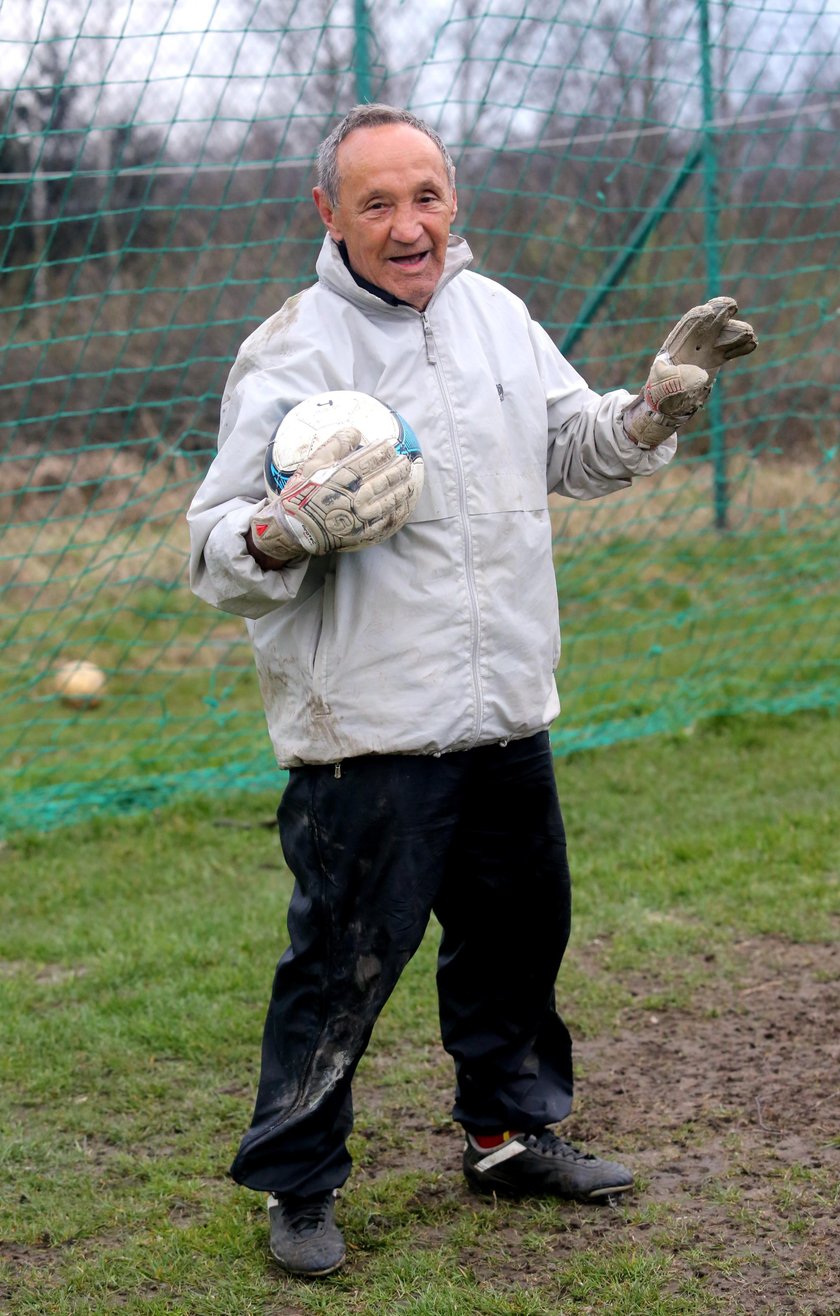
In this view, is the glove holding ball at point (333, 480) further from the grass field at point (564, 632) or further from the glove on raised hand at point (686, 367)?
the grass field at point (564, 632)

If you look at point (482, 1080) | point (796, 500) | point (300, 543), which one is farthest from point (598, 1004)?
point (796, 500)

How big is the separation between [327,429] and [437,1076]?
69.4 inches

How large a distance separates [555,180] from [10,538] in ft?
9.66

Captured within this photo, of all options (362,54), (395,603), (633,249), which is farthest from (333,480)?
(633,249)

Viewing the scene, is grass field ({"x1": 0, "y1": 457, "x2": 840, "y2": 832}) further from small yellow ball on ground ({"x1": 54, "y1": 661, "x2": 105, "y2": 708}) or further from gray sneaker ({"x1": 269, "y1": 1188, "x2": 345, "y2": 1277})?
gray sneaker ({"x1": 269, "y1": 1188, "x2": 345, "y2": 1277})

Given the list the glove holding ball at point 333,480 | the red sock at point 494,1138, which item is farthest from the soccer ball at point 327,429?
the red sock at point 494,1138

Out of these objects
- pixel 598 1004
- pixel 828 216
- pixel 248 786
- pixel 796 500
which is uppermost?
pixel 828 216

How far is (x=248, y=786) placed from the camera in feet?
18.8

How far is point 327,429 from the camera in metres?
2.38

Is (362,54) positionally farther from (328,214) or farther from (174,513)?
(328,214)

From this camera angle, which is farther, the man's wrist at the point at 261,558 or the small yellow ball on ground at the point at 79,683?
the small yellow ball on ground at the point at 79,683

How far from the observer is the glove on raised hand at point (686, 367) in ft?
8.50

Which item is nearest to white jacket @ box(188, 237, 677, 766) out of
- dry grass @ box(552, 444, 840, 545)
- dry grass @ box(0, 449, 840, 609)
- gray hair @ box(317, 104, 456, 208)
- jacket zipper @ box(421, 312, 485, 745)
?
jacket zipper @ box(421, 312, 485, 745)

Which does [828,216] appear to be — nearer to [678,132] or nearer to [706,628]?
[678,132]
